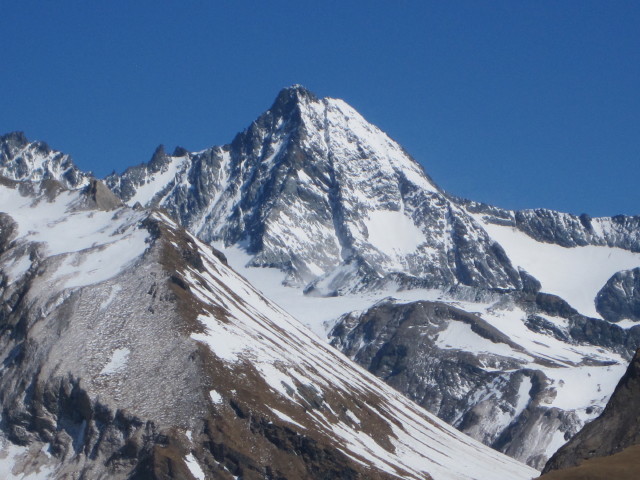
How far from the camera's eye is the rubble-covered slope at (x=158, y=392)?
14525cm

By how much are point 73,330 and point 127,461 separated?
30.4 meters

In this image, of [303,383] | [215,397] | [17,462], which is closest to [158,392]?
[215,397]

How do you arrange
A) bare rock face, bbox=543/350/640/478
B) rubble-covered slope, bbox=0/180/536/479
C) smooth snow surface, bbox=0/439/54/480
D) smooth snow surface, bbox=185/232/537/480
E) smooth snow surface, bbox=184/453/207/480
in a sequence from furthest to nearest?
smooth snow surface, bbox=185/232/537/480
smooth snow surface, bbox=0/439/54/480
rubble-covered slope, bbox=0/180/536/479
smooth snow surface, bbox=184/453/207/480
bare rock face, bbox=543/350/640/478

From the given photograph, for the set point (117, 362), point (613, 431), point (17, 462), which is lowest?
point (17, 462)

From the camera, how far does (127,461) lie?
143000mm

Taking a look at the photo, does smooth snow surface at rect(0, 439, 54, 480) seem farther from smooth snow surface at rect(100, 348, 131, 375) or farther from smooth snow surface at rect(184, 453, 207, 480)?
smooth snow surface at rect(184, 453, 207, 480)

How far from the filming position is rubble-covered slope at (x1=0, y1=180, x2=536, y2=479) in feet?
477

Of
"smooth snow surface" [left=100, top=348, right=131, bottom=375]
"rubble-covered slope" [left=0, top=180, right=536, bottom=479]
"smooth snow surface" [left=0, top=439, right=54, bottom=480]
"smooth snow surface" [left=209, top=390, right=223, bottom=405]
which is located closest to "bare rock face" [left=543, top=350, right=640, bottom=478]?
"rubble-covered slope" [left=0, top=180, right=536, bottom=479]

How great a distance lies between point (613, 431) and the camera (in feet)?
300

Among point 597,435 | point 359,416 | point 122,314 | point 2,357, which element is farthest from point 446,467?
point 597,435

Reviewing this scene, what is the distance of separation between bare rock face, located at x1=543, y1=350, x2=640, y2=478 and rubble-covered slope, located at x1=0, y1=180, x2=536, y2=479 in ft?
185

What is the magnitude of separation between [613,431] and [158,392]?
73334mm

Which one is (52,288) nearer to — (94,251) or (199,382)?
(94,251)

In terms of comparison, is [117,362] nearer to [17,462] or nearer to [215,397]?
[215,397]
